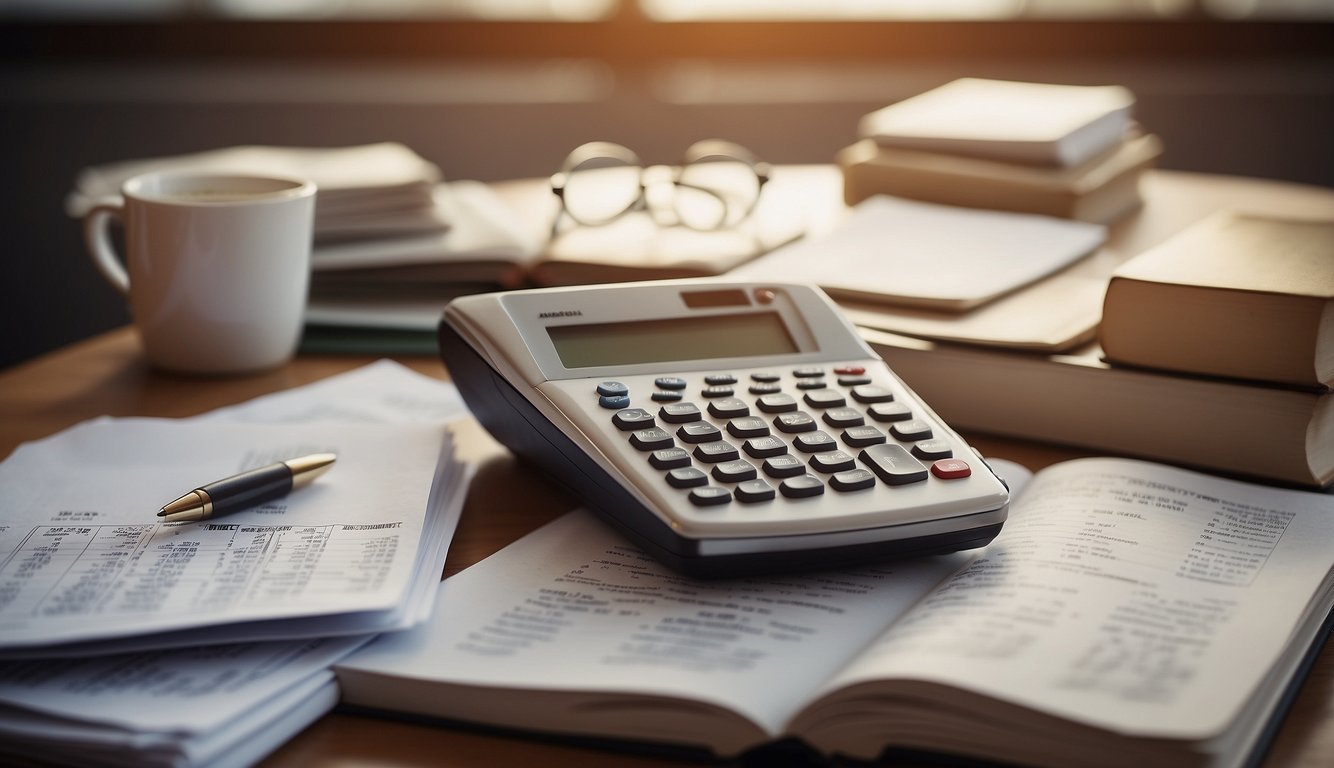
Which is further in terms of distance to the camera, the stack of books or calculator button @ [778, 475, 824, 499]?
the stack of books

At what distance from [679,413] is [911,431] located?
0.11 m

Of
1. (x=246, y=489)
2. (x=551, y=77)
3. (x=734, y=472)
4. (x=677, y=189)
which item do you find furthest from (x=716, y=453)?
(x=551, y=77)

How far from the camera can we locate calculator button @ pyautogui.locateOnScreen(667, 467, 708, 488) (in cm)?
53

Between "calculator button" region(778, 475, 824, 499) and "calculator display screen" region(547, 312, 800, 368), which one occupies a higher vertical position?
"calculator display screen" region(547, 312, 800, 368)

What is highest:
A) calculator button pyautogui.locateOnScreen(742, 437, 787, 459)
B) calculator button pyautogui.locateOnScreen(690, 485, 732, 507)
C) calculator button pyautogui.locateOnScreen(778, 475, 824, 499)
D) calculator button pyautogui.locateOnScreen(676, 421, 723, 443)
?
calculator button pyautogui.locateOnScreen(676, 421, 723, 443)

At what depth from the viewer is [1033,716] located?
1.33ft

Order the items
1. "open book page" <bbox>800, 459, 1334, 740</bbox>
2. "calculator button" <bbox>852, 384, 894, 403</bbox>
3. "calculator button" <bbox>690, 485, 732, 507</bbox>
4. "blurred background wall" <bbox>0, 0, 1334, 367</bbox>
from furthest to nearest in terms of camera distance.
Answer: "blurred background wall" <bbox>0, 0, 1334, 367</bbox> < "calculator button" <bbox>852, 384, 894, 403</bbox> < "calculator button" <bbox>690, 485, 732, 507</bbox> < "open book page" <bbox>800, 459, 1334, 740</bbox>

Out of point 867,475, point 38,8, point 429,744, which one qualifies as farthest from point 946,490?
point 38,8

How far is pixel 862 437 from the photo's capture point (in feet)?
1.88

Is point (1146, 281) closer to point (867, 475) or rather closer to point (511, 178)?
point (867, 475)

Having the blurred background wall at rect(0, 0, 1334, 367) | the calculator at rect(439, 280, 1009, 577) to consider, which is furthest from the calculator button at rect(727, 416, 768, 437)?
the blurred background wall at rect(0, 0, 1334, 367)

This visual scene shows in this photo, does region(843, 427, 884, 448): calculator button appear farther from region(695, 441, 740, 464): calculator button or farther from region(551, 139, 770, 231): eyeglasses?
region(551, 139, 770, 231): eyeglasses

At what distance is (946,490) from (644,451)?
0.46 feet

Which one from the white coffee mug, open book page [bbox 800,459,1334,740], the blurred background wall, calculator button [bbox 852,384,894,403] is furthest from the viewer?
the blurred background wall
